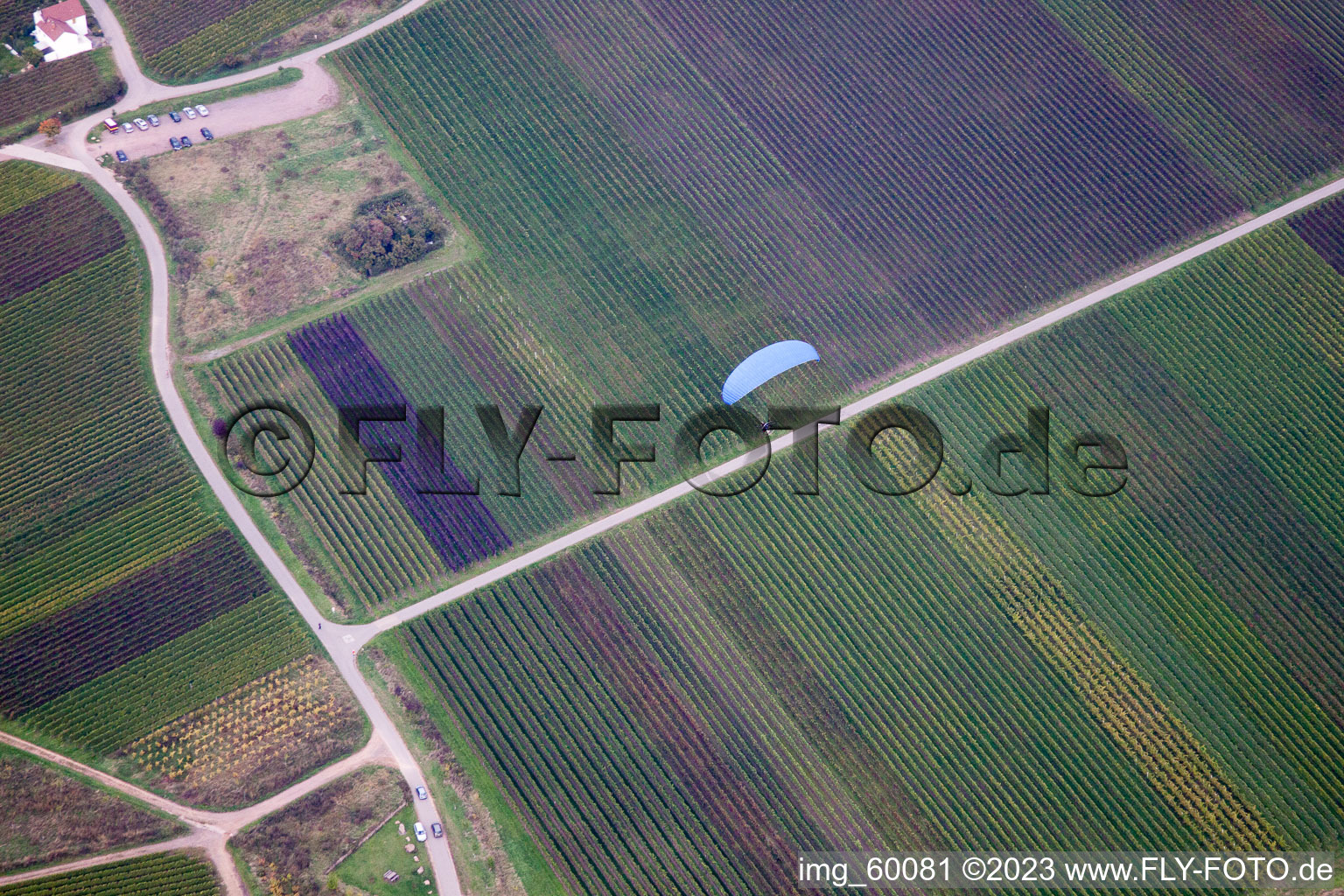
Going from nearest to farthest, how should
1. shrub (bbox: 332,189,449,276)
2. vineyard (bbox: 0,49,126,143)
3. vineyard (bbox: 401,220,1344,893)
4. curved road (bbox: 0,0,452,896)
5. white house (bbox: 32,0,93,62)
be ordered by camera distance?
curved road (bbox: 0,0,452,896), vineyard (bbox: 401,220,1344,893), shrub (bbox: 332,189,449,276), vineyard (bbox: 0,49,126,143), white house (bbox: 32,0,93,62)

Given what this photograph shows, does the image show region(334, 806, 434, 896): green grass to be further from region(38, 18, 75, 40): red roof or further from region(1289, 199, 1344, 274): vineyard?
region(1289, 199, 1344, 274): vineyard

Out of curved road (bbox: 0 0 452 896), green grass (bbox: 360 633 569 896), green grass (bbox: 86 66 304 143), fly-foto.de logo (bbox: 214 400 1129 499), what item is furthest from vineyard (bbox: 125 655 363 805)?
green grass (bbox: 86 66 304 143)

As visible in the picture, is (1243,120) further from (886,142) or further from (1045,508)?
(1045,508)

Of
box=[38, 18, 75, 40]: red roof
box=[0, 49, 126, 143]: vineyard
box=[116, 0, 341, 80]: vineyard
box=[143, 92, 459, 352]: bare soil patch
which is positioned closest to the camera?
box=[143, 92, 459, 352]: bare soil patch

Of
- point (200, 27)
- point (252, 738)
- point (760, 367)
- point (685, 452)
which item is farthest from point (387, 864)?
point (200, 27)

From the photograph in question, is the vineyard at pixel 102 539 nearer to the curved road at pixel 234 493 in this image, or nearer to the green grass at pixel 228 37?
the curved road at pixel 234 493

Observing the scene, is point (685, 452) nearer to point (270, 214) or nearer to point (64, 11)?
point (270, 214)
